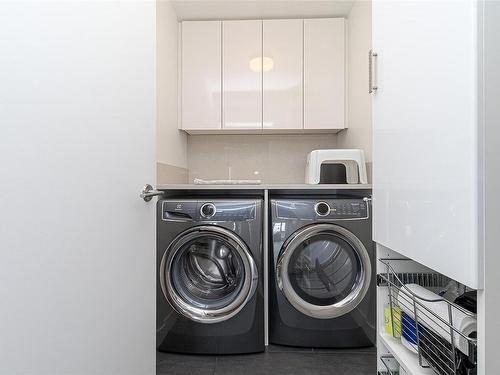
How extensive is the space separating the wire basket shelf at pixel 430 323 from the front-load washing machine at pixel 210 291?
815 mm

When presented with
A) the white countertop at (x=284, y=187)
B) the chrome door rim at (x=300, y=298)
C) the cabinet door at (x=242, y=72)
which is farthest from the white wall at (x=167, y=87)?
the chrome door rim at (x=300, y=298)

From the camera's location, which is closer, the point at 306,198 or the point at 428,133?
the point at 428,133

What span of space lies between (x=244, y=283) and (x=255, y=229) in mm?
300

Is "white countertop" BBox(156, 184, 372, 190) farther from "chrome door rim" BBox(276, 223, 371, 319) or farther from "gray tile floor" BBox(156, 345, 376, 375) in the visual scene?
"gray tile floor" BBox(156, 345, 376, 375)

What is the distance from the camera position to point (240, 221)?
1.72 metres

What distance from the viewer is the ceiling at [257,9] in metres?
2.28

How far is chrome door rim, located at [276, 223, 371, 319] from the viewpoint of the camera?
1720 millimetres

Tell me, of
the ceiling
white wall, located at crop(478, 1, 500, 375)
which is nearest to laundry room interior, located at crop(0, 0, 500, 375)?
white wall, located at crop(478, 1, 500, 375)

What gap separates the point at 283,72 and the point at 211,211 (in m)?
1.35

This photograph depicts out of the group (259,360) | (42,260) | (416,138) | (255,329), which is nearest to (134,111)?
(42,260)

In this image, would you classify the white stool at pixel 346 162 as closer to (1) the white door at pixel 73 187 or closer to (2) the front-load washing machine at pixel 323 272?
(2) the front-load washing machine at pixel 323 272

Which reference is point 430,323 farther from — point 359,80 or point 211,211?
point 359,80

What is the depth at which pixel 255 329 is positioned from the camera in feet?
5.70

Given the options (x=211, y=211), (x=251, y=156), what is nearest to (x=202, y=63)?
(x=251, y=156)
